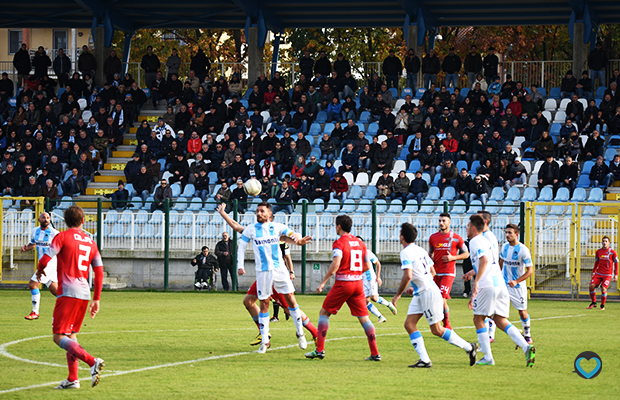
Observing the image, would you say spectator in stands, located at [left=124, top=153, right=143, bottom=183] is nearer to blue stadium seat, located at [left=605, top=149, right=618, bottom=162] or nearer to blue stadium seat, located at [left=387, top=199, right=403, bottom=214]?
blue stadium seat, located at [left=387, top=199, right=403, bottom=214]

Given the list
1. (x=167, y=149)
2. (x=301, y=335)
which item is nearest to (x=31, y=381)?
(x=301, y=335)

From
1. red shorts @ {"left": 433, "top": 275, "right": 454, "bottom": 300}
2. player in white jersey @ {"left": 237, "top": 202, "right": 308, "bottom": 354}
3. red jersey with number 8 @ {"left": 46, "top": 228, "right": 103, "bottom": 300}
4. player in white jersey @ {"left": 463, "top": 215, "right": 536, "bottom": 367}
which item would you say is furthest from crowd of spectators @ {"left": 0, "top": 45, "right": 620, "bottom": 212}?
red jersey with number 8 @ {"left": 46, "top": 228, "right": 103, "bottom": 300}

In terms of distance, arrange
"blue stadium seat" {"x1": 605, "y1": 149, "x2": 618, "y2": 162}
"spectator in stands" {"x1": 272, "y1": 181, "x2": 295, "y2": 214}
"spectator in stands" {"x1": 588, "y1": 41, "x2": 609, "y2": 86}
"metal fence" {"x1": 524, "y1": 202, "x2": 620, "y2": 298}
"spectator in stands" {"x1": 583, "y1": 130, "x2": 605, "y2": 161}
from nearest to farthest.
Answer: "metal fence" {"x1": 524, "y1": 202, "x2": 620, "y2": 298} < "spectator in stands" {"x1": 272, "y1": 181, "x2": 295, "y2": 214} < "spectator in stands" {"x1": 583, "y1": 130, "x2": 605, "y2": 161} < "blue stadium seat" {"x1": 605, "y1": 149, "x2": 618, "y2": 162} < "spectator in stands" {"x1": 588, "y1": 41, "x2": 609, "y2": 86}

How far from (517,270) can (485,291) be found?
110 inches

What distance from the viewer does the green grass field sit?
347 inches

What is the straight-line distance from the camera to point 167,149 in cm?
2916

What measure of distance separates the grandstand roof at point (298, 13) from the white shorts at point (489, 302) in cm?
2303

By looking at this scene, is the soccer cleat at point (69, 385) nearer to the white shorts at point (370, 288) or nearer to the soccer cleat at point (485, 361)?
the soccer cleat at point (485, 361)

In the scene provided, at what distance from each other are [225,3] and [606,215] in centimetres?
1871

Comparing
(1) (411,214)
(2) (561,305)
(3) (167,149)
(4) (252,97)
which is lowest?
(2) (561,305)

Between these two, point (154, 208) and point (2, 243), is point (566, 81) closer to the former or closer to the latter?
point (154, 208)

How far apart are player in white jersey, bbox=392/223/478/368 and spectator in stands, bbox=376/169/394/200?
14.9 metres

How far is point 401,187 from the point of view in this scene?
2519 cm

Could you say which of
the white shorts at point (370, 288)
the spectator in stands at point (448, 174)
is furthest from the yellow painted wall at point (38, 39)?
the white shorts at point (370, 288)
